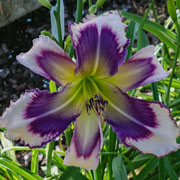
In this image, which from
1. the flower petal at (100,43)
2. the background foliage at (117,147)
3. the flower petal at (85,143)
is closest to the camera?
the flower petal at (100,43)

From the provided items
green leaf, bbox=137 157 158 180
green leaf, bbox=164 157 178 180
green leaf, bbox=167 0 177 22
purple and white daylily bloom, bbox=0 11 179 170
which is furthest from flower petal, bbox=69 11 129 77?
green leaf, bbox=137 157 158 180

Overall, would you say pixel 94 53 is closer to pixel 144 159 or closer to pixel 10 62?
pixel 144 159

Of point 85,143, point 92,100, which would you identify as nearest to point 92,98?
point 92,100

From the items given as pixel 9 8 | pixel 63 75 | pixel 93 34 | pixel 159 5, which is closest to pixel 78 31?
pixel 93 34

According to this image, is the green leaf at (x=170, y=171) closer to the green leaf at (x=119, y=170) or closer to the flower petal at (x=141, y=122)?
the green leaf at (x=119, y=170)

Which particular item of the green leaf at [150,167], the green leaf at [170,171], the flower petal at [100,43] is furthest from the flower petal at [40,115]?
the green leaf at [150,167]

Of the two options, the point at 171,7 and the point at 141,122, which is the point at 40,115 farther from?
the point at 171,7

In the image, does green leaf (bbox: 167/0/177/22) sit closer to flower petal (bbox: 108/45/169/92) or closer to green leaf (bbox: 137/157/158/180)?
flower petal (bbox: 108/45/169/92)
